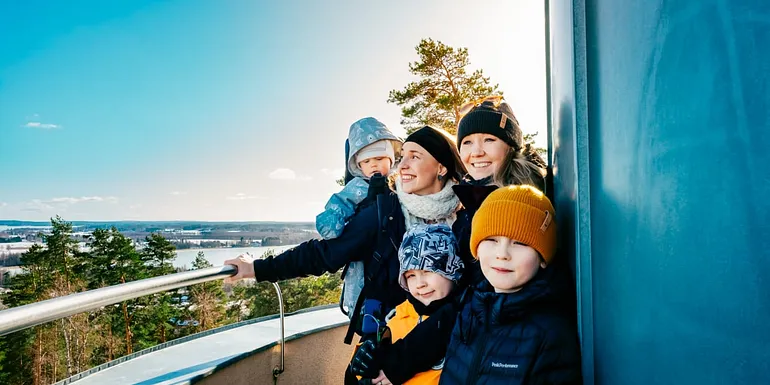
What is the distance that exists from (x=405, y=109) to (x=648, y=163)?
18.9 m

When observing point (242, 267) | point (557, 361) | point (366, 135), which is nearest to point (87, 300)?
point (242, 267)

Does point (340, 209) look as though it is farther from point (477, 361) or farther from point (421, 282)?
point (477, 361)

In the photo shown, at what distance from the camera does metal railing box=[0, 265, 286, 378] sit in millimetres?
1241

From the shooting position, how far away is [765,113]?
44 cm

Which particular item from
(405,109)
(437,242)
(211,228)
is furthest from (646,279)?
(211,228)

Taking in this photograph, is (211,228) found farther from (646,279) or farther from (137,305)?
(646,279)

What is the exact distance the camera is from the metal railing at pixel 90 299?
1.24 metres

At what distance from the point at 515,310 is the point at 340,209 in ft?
4.87

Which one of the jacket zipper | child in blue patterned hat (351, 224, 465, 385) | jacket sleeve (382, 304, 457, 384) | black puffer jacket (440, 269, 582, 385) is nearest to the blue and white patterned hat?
Answer: child in blue patterned hat (351, 224, 465, 385)

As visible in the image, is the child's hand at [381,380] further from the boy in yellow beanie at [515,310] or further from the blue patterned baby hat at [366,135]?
the blue patterned baby hat at [366,135]

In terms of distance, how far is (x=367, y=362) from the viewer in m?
2.00

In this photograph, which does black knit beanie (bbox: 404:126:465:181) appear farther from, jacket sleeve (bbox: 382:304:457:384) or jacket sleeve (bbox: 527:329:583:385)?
jacket sleeve (bbox: 527:329:583:385)

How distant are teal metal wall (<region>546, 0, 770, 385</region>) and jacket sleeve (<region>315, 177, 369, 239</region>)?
1.76 meters

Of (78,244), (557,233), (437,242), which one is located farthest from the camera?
(78,244)
